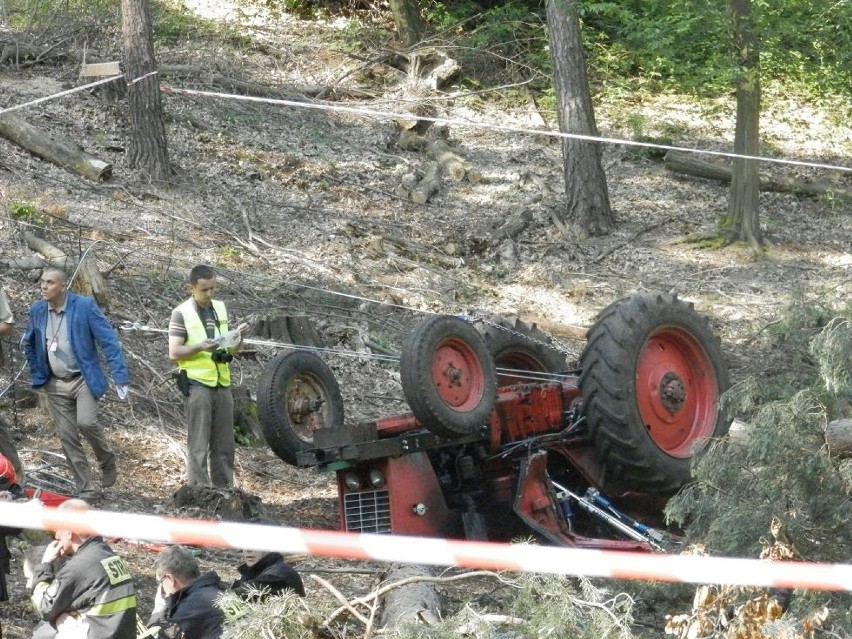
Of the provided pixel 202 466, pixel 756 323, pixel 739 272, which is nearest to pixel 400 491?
pixel 202 466

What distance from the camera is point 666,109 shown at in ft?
68.4

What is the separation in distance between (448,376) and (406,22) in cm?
1401

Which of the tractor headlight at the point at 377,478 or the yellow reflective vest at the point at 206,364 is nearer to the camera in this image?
the tractor headlight at the point at 377,478

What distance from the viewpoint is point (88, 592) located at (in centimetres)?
540

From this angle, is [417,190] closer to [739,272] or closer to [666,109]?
[739,272]

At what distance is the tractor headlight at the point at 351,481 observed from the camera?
838 cm

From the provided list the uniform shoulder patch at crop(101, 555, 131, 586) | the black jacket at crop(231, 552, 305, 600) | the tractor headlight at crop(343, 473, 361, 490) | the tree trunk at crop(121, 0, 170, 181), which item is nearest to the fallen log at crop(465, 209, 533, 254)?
the tree trunk at crop(121, 0, 170, 181)

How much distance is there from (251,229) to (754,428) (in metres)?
8.73

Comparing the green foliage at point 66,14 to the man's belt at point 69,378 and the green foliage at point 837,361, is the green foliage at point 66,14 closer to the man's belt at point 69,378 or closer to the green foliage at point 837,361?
the man's belt at point 69,378

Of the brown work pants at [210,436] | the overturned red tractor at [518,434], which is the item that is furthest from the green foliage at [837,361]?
the brown work pants at [210,436]

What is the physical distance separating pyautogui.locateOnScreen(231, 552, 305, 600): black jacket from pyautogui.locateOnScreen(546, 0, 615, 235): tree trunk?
11170 mm

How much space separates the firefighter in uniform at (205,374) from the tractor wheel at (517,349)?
196 cm

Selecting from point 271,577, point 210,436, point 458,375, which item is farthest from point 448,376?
point 271,577

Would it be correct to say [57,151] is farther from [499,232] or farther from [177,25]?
[177,25]
